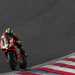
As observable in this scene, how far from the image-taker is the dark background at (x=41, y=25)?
11762 millimetres

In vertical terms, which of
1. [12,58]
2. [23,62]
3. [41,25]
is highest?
[41,25]

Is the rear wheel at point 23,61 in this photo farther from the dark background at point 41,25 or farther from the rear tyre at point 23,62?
the dark background at point 41,25

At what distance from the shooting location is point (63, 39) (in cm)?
1320

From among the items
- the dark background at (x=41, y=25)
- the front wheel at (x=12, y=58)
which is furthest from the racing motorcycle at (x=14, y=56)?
the dark background at (x=41, y=25)

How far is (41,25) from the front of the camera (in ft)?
50.6

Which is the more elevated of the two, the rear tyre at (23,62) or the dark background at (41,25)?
the dark background at (41,25)

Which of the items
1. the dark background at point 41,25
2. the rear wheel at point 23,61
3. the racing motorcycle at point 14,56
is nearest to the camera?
the racing motorcycle at point 14,56

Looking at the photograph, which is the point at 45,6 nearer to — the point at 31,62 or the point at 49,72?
the point at 31,62

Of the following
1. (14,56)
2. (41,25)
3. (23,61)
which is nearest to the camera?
(14,56)

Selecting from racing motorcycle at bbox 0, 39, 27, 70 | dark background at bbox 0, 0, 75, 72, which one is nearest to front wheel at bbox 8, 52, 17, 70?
racing motorcycle at bbox 0, 39, 27, 70

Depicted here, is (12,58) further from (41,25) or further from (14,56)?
(41,25)

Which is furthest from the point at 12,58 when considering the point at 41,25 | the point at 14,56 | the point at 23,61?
the point at 41,25

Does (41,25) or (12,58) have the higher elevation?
(41,25)

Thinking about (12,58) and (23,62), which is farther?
(23,62)
